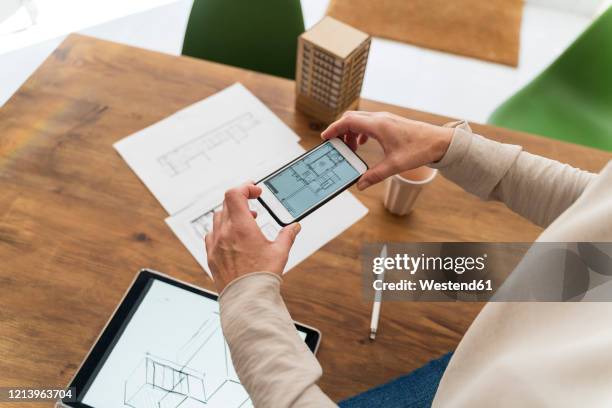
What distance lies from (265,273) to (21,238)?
19.9 inches

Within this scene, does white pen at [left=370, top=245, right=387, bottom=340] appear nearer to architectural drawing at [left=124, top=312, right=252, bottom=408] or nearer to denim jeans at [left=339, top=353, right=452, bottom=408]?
denim jeans at [left=339, top=353, right=452, bottom=408]

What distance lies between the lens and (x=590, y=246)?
0.49 metres

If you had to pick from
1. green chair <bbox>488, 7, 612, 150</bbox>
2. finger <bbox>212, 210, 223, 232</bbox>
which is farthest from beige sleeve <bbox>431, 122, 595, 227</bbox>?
green chair <bbox>488, 7, 612, 150</bbox>

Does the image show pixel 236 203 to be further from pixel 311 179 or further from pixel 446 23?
pixel 446 23

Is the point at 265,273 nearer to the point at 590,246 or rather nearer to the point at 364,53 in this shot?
the point at 590,246

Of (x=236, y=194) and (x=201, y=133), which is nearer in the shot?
(x=236, y=194)

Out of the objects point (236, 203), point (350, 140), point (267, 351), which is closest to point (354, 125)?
point (350, 140)

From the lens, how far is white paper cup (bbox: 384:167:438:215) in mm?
818

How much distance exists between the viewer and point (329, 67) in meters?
0.89

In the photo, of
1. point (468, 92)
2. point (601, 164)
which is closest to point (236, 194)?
point (601, 164)

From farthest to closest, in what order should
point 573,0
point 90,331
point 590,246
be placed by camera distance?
point 573,0, point 90,331, point 590,246

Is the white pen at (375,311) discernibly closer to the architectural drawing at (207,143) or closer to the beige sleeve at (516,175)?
the beige sleeve at (516,175)

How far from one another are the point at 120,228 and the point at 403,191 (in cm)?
51

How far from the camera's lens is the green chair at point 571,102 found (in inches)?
53.5
